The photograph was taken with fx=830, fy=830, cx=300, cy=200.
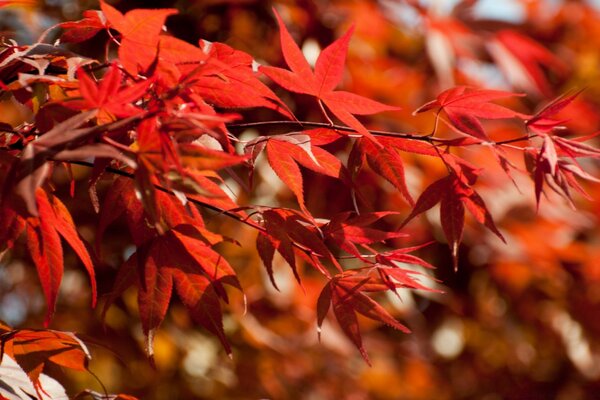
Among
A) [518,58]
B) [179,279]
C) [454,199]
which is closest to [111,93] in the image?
[179,279]

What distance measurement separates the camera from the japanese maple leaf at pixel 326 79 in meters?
0.58

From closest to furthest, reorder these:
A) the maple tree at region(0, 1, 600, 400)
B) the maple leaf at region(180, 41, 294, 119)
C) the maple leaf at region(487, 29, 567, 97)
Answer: the maple tree at region(0, 1, 600, 400) < the maple leaf at region(180, 41, 294, 119) < the maple leaf at region(487, 29, 567, 97)

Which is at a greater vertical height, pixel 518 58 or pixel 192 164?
pixel 192 164

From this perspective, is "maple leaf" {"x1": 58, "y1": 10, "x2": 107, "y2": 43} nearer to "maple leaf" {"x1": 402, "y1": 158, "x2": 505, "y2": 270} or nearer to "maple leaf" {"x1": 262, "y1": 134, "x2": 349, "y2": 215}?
"maple leaf" {"x1": 262, "y1": 134, "x2": 349, "y2": 215}

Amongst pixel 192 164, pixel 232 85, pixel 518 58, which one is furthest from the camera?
pixel 518 58

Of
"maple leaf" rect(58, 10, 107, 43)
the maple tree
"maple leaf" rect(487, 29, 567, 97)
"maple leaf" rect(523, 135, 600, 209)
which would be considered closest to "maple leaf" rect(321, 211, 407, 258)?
the maple tree

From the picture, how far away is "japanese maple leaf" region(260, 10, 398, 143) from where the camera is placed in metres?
0.58

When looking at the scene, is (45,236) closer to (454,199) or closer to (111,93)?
(111,93)

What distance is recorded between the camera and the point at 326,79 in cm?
59

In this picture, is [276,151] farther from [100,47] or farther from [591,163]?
[591,163]

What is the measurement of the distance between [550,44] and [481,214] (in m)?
2.47

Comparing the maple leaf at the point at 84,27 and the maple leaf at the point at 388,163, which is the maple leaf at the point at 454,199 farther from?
the maple leaf at the point at 84,27

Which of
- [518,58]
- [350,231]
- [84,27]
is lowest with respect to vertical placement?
[518,58]

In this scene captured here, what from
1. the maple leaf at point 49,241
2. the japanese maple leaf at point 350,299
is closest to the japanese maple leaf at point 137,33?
the maple leaf at point 49,241
